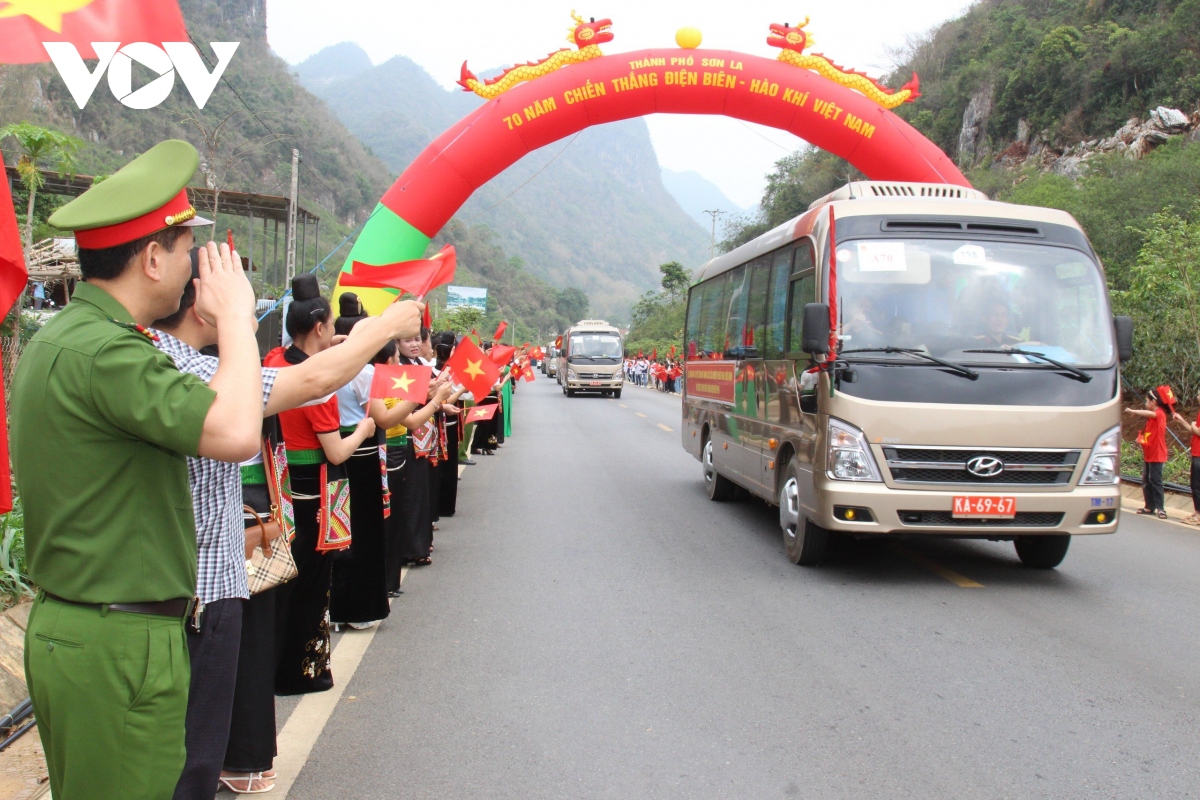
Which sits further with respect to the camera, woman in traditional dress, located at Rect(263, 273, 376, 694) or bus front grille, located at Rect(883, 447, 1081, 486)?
bus front grille, located at Rect(883, 447, 1081, 486)

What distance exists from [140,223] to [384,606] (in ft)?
13.0

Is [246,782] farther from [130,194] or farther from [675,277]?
[675,277]

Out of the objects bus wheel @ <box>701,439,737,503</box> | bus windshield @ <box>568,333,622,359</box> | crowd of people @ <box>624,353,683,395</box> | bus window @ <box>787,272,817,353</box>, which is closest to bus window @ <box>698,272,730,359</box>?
bus wheel @ <box>701,439,737,503</box>

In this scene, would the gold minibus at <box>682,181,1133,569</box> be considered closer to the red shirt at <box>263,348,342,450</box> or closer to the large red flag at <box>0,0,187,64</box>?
the red shirt at <box>263,348,342,450</box>

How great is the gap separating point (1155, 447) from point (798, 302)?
206 inches

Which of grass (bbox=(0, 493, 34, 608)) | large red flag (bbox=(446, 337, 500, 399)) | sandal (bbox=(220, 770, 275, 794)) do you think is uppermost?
large red flag (bbox=(446, 337, 500, 399))

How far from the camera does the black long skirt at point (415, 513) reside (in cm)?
666

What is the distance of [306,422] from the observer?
4371 millimetres

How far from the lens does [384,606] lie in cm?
566

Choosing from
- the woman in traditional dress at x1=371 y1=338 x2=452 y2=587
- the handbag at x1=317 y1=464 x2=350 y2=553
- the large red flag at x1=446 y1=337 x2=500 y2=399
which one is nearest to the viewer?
the handbag at x1=317 y1=464 x2=350 y2=553

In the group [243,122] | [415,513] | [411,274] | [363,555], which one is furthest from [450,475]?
[243,122]

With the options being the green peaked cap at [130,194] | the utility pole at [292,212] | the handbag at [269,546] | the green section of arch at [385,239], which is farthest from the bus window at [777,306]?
the utility pole at [292,212]

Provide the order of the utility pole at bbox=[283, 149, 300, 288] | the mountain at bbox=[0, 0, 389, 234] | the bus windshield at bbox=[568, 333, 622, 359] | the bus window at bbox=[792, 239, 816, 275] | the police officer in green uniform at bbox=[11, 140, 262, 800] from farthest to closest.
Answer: the mountain at bbox=[0, 0, 389, 234], the bus windshield at bbox=[568, 333, 622, 359], the utility pole at bbox=[283, 149, 300, 288], the bus window at bbox=[792, 239, 816, 275], the police officer in green uniform at bbox=[11, 140, 262, 800]

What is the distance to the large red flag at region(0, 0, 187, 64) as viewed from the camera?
104 inches
